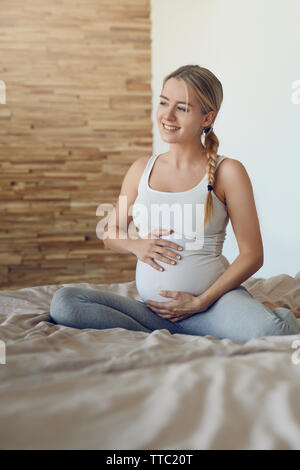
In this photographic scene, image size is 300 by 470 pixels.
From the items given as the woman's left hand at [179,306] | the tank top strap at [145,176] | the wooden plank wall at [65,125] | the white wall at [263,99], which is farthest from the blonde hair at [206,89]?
the wooden plank wall at [65,125]

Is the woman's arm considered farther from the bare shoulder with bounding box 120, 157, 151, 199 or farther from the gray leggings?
the bare shoulder with bounding box 120, 157, 151, 199

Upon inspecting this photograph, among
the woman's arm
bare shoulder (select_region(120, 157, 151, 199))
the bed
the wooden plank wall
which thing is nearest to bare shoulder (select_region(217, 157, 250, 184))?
the woman's arm

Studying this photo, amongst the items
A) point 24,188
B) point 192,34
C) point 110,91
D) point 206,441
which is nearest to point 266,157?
point 192,34

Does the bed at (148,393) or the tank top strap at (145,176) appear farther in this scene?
the tank top strap at (145,176)

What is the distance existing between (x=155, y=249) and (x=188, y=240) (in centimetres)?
10

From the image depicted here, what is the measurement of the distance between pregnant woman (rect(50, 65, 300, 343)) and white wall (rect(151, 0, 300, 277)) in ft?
3.13

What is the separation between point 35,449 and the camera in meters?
0.64

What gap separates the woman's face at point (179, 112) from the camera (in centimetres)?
148

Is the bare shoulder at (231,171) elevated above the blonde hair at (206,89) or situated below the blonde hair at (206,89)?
below

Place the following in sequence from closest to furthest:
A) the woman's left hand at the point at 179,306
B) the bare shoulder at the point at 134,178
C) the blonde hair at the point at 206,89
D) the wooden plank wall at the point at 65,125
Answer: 1. the woman's left hand at the point at 179,306
2. the blonde hair at the point at 206,89
3. the bare shoulder at the point at 134,178
4. the wooden plank wall at the point at 65,125

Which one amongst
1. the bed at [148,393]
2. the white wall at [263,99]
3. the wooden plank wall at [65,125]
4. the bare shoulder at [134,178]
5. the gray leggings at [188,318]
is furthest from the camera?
the wooden plank wall at [65,125]

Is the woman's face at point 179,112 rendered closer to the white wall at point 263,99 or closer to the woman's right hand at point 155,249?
the woman's right hand at point 155,249

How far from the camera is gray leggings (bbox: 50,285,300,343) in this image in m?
1.22

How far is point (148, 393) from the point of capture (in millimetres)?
784
